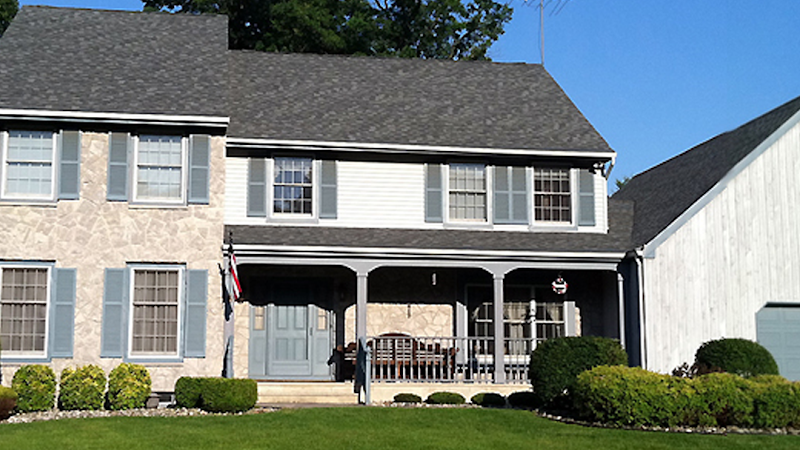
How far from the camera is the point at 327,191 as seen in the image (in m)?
20.8

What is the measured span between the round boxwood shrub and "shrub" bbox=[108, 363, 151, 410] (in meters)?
10.0

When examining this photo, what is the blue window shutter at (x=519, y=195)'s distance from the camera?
70.5 ft

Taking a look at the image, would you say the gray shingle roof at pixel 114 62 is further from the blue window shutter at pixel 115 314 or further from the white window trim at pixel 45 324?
the blue window shutter at pixel 115 314

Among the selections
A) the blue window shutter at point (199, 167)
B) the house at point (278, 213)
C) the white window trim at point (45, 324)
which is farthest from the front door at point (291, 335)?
the white window trim at point (45, 324)

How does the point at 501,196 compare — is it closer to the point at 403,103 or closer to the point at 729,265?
the point at 403,103

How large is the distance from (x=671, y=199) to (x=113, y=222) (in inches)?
473

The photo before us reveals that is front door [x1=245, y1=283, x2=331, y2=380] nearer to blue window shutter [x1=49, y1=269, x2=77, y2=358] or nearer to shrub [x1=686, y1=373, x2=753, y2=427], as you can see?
blue window shutter [x1=49, y1=269, x2=77, y2=358]

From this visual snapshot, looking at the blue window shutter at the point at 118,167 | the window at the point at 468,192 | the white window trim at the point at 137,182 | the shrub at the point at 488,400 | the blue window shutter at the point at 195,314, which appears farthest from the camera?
the window at the point at 468,192

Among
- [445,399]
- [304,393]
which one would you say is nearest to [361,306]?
[304,393]

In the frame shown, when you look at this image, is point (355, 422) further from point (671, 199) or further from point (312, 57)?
point (312, 57)

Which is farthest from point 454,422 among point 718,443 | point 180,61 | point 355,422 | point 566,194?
point 180,61

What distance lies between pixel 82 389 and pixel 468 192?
8.93m

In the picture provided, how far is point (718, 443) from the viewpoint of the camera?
44.1ft

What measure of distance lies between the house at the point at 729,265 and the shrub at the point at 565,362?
2985mm
